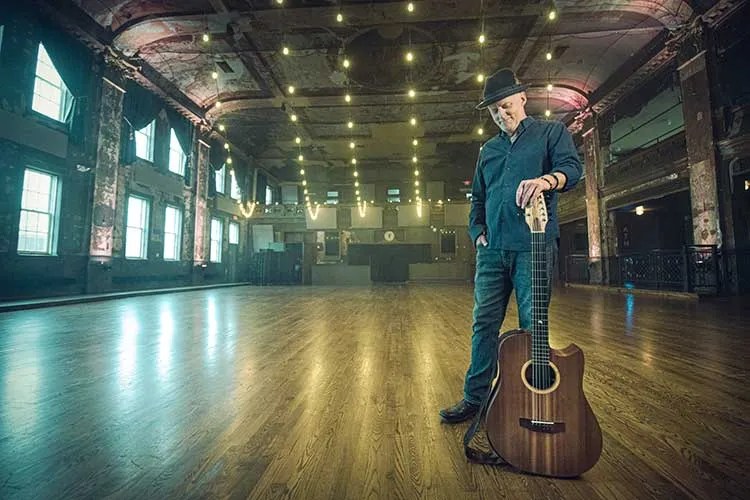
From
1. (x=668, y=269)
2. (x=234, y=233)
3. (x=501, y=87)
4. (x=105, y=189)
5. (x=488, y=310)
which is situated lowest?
(x=488, y=310)

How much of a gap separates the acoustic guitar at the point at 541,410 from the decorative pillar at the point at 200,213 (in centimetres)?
1244

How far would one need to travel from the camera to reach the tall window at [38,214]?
6.64m

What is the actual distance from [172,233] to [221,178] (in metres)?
4.05

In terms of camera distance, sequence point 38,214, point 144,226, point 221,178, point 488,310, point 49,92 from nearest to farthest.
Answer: point 488,310, point 38,214, point 49,92, point 144,226, point 221,178

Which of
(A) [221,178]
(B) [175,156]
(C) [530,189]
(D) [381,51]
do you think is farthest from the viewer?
(A) [221,178]

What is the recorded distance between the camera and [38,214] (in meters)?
6.93

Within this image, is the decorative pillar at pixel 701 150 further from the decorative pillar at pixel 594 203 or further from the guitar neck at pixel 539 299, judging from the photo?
the guitar neck at pixel 539 299

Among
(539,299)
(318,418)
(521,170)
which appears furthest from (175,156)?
(539,299)

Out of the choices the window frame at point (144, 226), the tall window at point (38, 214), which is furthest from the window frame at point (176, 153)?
the tall window at point (38, 214)

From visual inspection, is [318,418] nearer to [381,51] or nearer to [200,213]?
[381,51]

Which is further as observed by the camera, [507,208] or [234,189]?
[234,189]

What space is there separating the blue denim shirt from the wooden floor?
0.85 m

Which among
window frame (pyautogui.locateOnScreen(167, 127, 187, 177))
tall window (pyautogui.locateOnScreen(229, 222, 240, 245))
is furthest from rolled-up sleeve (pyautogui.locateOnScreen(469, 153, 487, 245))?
tall window (pyautogui.locateOnScreen(229, 222, 240, 245))

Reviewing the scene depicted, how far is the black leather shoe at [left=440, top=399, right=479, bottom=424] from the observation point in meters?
1.54
